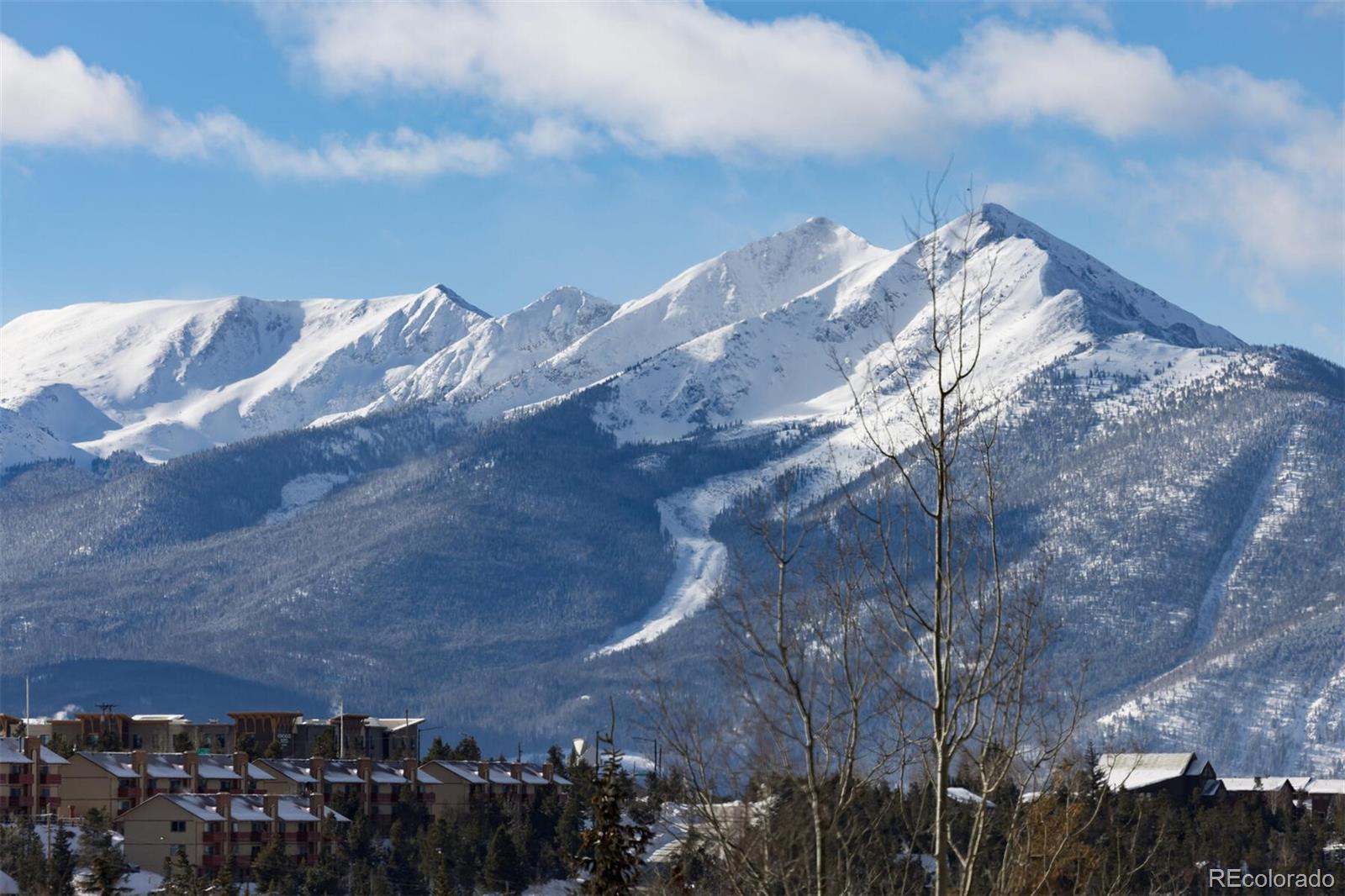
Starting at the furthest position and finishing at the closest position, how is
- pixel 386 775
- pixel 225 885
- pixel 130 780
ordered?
pixel 386 775, pixel 130 780, pixel 225 885

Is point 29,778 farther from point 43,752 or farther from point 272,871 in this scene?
point 272,871

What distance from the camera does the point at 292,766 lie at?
109 m

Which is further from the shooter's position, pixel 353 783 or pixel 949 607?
pixel 353 783

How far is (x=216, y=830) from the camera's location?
9275 centimetres

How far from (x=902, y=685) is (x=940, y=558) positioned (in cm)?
221

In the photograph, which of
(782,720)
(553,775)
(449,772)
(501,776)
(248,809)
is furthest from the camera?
(553,775)

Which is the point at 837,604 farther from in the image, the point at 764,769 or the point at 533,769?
the point at 533,769

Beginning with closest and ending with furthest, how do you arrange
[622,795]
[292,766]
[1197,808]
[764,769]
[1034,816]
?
[764,769], [1034,816], [622,795], [292,766], [1197,808]

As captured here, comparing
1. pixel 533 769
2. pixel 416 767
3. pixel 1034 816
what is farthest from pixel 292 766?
pixel 1034 816

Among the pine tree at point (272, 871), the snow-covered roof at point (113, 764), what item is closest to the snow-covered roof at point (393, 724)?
the snow-covered roof at point (113, 764)

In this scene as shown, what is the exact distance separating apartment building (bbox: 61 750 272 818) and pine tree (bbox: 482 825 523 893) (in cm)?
1554

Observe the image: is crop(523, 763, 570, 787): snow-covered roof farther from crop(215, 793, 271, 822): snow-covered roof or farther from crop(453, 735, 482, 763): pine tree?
crop(215, 793, 271, 822): snow-covered roof

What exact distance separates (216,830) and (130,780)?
31.2 feet

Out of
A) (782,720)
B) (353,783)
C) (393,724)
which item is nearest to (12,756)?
(353,783)
